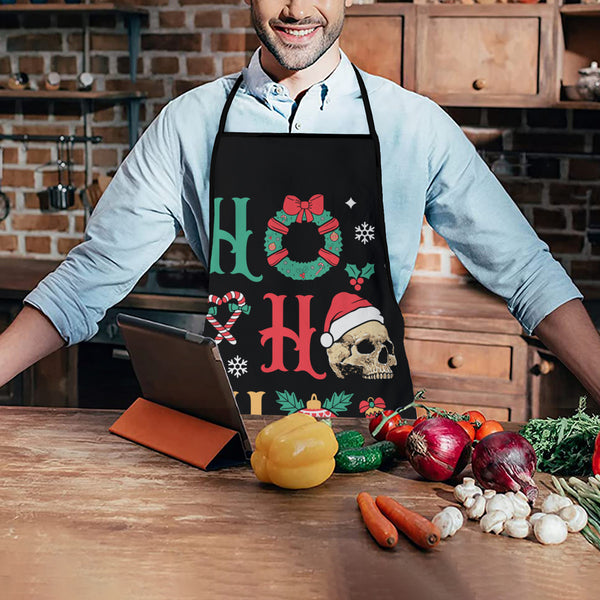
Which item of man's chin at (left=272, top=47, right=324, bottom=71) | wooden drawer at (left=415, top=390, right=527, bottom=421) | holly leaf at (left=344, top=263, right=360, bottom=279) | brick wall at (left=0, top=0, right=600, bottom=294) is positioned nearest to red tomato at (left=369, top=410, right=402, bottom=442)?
holly leaf at (left=344, top=263, right=360, bottom=279)

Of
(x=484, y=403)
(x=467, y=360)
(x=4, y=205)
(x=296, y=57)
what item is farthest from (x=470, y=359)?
(x=4, y=205)

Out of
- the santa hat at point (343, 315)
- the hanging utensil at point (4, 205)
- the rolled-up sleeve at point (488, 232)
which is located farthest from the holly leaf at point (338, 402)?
the hanging utensil at point (4, 205)

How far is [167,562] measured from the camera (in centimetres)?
113

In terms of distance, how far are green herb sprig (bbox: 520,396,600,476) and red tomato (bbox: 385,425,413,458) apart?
19 cm

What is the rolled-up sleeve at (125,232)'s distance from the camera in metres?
1.96

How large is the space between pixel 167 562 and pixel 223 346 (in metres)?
1.04

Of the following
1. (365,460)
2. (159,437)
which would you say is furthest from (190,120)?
(365,460)

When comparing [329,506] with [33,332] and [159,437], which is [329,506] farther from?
[33,332]

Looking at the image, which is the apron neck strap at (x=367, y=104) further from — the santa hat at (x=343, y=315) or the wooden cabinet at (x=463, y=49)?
the wooden cabinet at (x=463, y=49)

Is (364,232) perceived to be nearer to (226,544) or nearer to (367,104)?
(367,104)

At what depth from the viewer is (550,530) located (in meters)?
1.19

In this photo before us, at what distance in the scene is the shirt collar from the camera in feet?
6.93

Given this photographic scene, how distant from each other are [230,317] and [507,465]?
990 mm

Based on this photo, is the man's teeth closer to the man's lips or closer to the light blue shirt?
the man's lips
